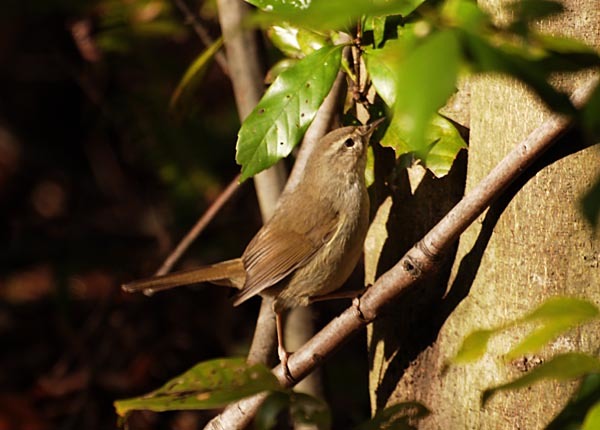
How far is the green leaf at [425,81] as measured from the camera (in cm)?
83

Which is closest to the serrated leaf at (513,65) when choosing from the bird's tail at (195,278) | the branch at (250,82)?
the branch at (250,82)

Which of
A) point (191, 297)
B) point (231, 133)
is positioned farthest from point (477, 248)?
point (191, 297)

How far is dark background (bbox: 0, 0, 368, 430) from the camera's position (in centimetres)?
427

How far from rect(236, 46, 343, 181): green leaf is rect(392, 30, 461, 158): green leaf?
3.81 feet

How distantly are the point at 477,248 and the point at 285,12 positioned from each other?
3.82ft

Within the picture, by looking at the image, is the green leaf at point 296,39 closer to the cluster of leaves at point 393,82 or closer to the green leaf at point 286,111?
the cluster of leaves at point 393,82

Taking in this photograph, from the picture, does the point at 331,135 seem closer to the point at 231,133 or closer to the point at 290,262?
the point at 290,262

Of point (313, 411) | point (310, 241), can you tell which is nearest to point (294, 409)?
point (313, 411)

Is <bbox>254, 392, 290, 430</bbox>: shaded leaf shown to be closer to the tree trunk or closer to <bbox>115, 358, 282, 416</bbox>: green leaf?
<bbox>115, 358, 282, 416</bbox>: green leaf

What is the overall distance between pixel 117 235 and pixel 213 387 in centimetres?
370

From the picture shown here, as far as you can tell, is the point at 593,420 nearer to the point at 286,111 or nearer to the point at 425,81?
the point at 425,81

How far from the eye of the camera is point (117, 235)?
194 inches

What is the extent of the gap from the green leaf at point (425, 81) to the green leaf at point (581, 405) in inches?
18.3

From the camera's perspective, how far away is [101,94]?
4711mm
